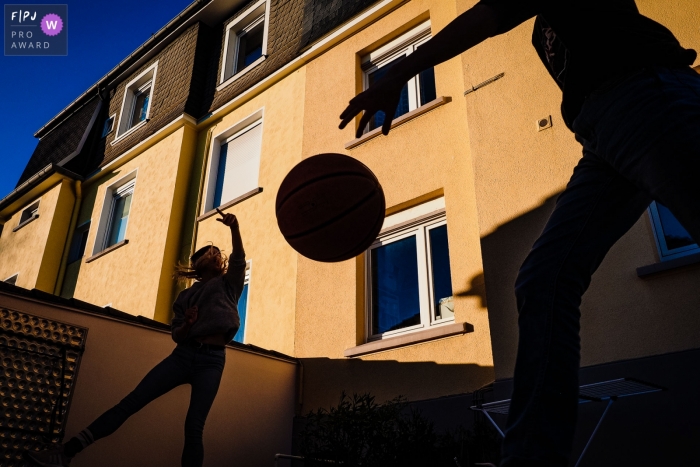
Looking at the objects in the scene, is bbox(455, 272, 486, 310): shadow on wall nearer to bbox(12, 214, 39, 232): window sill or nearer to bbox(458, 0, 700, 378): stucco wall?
bbox(458, 0, 700, 378): stucco wall

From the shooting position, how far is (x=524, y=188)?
5.69m

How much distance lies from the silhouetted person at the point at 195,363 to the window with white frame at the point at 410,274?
247cm

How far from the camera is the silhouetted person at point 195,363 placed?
4.13 m

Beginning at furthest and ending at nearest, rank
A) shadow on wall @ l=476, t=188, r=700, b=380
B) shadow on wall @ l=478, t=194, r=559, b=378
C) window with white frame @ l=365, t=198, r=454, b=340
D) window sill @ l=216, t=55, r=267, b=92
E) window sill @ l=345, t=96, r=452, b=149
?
window sill @ l=216, t=55, r=267, b=92
window sill @ l=345, t=96, r=452, b=149
window with white frame @ l=365, t=198, r=454, b=340
shadow on wall @ l=478, t=194, r=559, b=378
shadow on wall @ l=476, t=188, r=700, b=380

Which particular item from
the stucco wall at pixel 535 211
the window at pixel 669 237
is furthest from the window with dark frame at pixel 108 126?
the window at pixel 669 237

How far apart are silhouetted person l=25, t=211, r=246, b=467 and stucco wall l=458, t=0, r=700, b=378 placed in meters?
2.43

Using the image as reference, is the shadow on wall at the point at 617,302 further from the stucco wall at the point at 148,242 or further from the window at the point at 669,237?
the stucco wall at the point at 148,242

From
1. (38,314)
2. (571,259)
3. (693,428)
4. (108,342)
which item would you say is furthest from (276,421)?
(571,259)

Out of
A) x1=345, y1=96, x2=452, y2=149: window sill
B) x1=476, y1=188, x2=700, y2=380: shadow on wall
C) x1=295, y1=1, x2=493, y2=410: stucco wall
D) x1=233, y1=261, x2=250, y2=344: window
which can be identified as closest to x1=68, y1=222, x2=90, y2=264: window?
x1=233, y1=261, x2=250, y2=344: window

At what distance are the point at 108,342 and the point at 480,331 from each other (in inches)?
141

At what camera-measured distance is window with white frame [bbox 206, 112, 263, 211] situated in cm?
1035

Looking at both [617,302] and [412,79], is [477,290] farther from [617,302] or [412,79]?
[412,79]

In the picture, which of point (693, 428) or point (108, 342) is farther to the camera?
point (108, 342)

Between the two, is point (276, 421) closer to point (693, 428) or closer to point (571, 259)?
point (693, 428)
